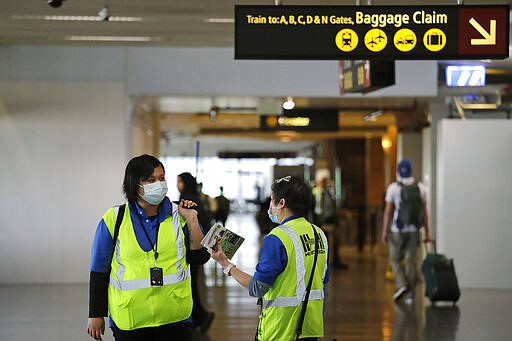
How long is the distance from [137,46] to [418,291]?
5052mm

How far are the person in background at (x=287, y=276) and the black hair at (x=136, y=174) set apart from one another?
50cm

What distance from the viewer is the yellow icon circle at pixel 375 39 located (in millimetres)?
6820

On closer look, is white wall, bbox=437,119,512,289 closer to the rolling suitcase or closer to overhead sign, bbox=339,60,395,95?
the rolling suitcase

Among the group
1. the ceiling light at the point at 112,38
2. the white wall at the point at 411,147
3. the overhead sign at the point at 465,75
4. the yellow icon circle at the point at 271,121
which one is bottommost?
the white wall at the point at 411,147

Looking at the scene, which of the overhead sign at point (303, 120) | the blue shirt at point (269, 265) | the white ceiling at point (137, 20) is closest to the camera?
the blue shirt at point (269, 265)

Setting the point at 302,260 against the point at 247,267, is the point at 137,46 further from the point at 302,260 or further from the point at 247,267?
the point at 302,260

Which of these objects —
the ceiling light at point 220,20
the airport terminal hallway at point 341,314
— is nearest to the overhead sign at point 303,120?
the airport terminal hallway at point 341,314

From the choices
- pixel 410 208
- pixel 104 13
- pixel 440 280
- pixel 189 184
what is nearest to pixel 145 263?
pixel 189 184

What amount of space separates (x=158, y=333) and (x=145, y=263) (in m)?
0.36

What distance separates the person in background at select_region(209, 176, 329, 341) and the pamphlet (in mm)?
33

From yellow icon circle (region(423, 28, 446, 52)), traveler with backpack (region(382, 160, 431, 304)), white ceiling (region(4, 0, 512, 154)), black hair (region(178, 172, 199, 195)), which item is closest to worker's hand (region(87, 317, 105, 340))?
yellow icon circle (region(423, 28, 446, 52))

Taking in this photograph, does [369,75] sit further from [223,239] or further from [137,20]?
[223,239]

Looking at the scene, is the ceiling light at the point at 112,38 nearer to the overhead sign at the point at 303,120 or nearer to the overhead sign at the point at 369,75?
the overhead sign at the point at 369,75

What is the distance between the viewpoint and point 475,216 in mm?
13625
